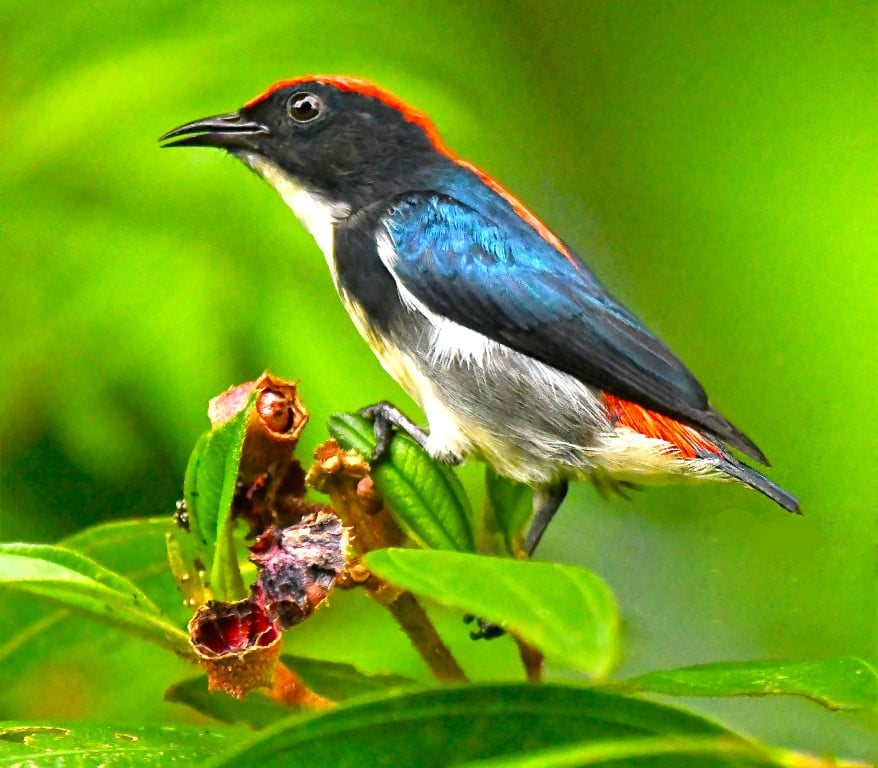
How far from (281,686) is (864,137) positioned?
79cm

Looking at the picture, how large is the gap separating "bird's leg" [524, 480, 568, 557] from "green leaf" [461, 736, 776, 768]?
40 cm

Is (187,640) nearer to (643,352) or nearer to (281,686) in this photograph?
(281,686)

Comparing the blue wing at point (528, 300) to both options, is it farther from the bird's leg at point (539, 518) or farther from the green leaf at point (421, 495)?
the green leaf at point (421, 495)

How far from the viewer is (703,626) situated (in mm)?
1103

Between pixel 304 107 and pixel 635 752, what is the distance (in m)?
0.72

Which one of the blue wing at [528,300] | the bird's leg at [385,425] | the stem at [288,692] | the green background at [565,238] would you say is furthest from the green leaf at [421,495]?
the green background at [565,238]

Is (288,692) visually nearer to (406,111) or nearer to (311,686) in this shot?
(311,686)

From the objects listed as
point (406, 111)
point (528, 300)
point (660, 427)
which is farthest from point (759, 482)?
point (406, 111)

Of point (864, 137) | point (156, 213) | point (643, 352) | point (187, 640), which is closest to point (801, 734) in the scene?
point (643, 352)

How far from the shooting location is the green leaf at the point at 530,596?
13.8 inches

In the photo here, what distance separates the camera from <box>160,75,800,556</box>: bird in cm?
81

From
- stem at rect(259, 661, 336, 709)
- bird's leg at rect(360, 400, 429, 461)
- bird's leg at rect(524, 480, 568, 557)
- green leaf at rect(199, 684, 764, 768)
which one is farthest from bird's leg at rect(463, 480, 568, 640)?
green leaf at rect(199, 684, 764, 768)

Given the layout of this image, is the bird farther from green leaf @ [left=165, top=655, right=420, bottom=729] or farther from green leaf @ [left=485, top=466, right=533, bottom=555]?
green leaf @ [left=165, top=655, right=420, bottom=729]

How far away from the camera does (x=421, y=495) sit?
0.62 m
